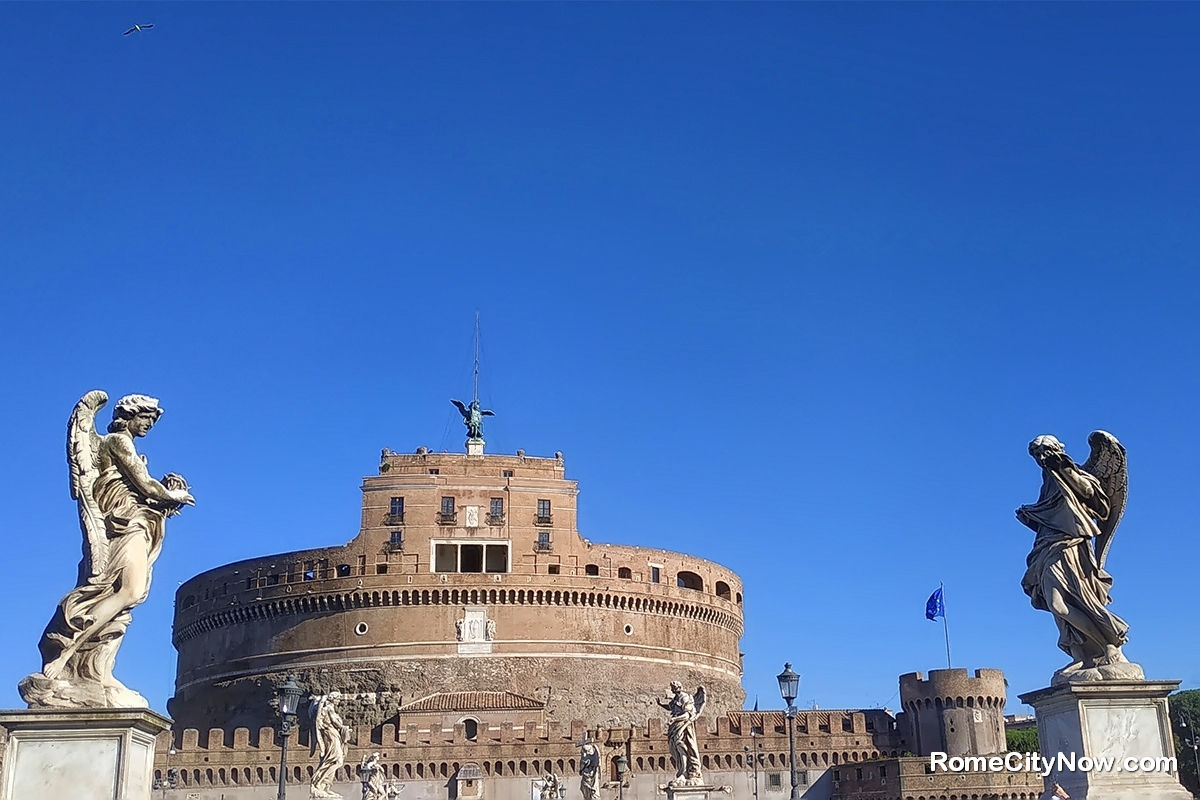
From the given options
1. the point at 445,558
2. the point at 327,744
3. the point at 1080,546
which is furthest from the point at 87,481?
the point at 445,558

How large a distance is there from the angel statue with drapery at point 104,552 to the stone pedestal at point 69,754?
0.40ft

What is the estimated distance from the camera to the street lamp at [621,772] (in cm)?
5816

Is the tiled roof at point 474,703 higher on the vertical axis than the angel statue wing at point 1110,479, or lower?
higher

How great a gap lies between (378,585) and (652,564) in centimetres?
1646

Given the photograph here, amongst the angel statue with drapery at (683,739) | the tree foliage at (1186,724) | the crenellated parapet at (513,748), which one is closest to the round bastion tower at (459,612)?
the crenellated parapet at (513,748)

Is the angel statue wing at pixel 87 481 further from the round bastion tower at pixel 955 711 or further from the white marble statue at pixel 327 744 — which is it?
the round bastion tower at pixel 955 711

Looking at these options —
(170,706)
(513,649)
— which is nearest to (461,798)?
(513,649)

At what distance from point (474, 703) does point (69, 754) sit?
184 ft

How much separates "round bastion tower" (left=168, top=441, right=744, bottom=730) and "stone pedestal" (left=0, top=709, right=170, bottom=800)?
183 ft

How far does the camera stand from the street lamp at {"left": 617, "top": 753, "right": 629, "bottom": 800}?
191 ft

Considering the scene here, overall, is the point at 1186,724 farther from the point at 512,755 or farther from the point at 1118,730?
the point at 1118,730

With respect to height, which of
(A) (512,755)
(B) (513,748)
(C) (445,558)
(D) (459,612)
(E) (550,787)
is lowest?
(E) (550,787)

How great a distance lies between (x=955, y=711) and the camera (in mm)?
66188

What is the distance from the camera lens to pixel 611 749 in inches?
2357
